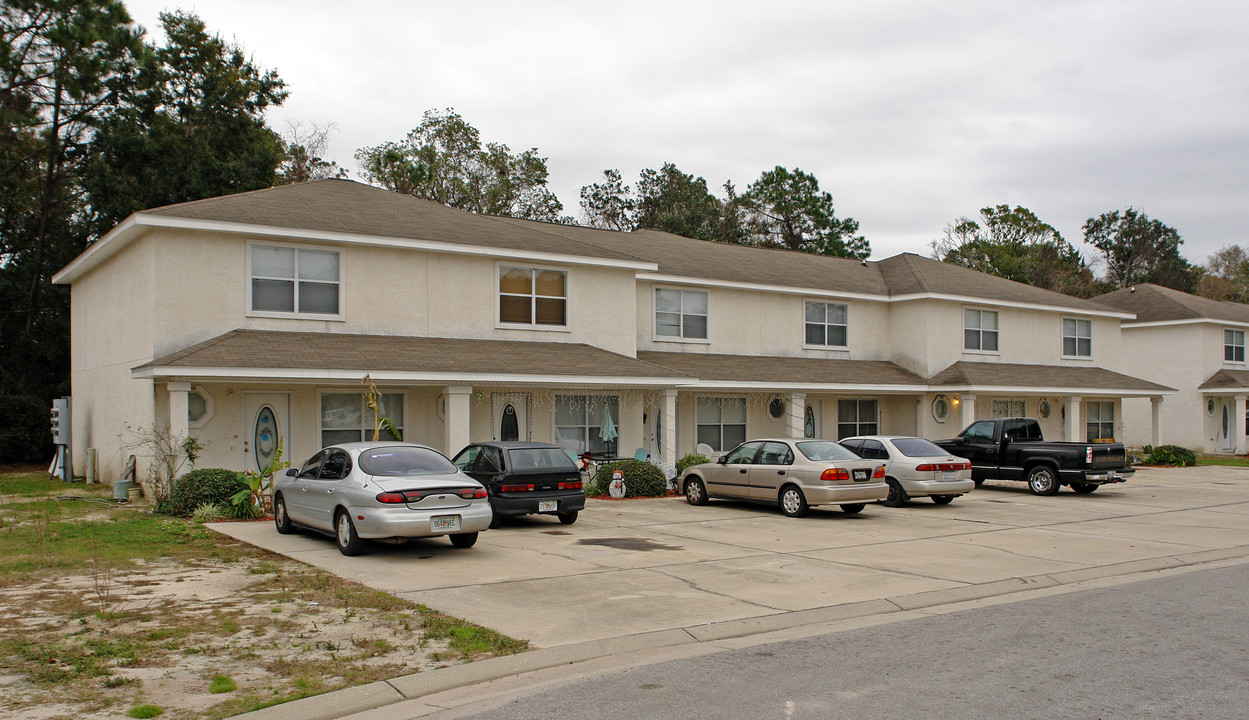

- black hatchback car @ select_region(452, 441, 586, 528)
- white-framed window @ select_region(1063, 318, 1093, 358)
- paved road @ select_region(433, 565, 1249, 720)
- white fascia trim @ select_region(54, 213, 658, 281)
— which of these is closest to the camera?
paved road @ select_region(433, 565, 1249, 720)

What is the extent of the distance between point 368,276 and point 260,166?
1764cm

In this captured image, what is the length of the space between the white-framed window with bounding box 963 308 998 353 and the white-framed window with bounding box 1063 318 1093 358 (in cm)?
419

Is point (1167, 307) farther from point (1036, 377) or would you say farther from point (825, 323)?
point (825, 323)

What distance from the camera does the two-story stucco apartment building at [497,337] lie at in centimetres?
1830

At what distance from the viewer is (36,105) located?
3266cm

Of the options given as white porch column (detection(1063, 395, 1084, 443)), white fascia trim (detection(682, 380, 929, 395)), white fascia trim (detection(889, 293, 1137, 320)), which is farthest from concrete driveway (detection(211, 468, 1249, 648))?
white porch column (detection(1063, 395, 1084, 443))

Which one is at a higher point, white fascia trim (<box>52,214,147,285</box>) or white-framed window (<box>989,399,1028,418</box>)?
white fascia trim (<box>52,214,147,285</box>)

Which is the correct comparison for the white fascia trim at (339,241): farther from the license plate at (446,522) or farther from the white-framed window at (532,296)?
the license plate at (446,522)

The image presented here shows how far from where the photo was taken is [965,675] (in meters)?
6.71

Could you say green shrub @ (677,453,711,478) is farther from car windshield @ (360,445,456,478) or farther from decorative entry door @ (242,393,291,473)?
car windshield @ (360,445,456,478)

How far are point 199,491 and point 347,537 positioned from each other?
18.3 ft

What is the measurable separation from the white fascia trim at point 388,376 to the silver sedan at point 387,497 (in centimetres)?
426

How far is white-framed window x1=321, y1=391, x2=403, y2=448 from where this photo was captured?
775 inches

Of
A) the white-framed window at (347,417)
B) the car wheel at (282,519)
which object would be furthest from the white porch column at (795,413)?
the car wheel at (282,519)
